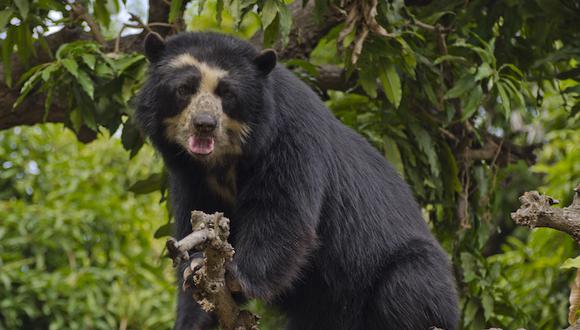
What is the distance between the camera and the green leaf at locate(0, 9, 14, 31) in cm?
562

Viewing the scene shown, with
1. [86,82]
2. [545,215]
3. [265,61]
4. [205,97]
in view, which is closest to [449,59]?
[265,61]

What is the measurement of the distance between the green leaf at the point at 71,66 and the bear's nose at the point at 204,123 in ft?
4.26

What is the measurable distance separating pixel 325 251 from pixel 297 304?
34 cm

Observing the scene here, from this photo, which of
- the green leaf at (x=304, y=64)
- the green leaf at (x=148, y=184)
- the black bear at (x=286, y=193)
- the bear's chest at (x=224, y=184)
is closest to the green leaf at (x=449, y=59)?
the green leaf at (x=304, y=64)

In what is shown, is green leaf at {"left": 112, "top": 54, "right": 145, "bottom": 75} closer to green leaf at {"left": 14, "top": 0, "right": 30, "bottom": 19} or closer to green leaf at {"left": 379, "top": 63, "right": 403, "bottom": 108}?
green leaf at {"left": 14, "top": 0, "right": 30, "bottom": 19}

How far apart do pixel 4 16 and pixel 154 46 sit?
1240mm

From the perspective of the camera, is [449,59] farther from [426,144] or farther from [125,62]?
[125,62]

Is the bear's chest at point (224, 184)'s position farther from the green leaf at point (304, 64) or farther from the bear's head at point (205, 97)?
the green leaf at point (304, 64)

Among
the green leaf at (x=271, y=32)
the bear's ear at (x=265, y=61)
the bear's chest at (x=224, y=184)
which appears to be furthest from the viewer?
the green leaf at (x=271, y=32)

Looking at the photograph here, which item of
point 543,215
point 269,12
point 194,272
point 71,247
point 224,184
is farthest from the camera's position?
point 71,247

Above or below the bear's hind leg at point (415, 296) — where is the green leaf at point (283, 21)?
above

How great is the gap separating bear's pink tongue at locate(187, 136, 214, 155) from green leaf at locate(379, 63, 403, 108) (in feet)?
4.79

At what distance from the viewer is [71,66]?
222 inches

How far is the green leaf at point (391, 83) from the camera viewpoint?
18.8ft
